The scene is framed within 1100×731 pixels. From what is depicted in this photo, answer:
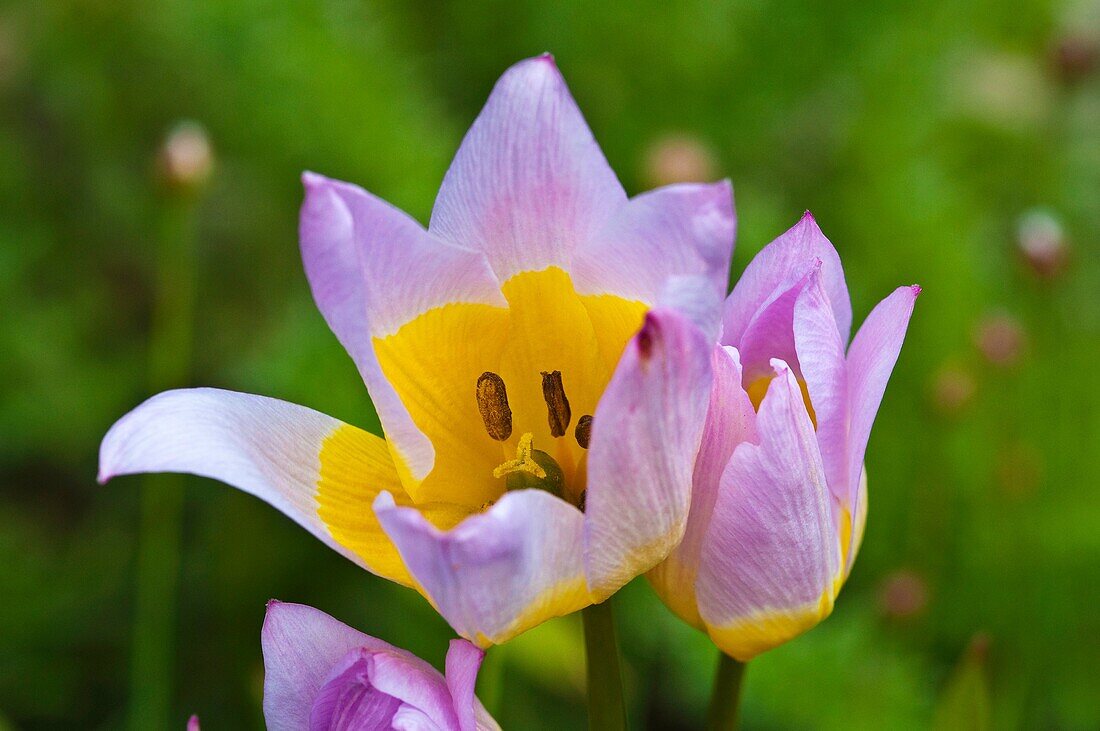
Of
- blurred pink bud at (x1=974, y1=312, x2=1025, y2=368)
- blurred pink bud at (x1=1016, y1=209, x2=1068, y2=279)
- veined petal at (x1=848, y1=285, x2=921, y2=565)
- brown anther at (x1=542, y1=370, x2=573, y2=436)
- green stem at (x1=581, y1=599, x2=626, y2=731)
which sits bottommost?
blurred pink bud at (x1=974, y1=312, x2=1025, y2=368)

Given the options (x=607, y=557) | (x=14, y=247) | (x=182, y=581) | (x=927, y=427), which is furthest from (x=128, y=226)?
(x=607, y=557)

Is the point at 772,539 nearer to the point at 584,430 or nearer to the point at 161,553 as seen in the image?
the point at 584,430

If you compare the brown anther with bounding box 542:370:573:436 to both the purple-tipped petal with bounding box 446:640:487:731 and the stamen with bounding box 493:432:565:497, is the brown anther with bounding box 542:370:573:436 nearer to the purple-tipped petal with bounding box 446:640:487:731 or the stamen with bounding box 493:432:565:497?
the stamen with bounding box 493:432:565:497

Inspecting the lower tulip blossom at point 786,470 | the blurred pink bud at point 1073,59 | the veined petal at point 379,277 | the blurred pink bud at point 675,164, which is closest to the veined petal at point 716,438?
the lower tulip blossom at point 786,470

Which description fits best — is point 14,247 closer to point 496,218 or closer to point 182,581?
point 182,581

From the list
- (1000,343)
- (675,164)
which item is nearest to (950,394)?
(1000,343)

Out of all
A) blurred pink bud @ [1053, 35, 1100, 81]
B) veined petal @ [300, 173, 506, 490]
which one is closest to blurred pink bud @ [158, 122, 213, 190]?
veined petal @ [300, 173, 506, 490]
